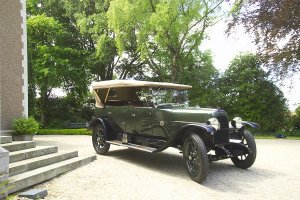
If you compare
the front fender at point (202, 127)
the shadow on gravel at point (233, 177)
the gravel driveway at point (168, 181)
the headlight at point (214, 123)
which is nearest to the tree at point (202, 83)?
the gravel driveway at point (168, 181)

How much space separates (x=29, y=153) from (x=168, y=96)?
3870 millimetres

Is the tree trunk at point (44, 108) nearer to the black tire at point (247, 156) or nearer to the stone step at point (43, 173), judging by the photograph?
the stone step at point (43, 173)

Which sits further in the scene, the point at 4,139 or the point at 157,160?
the point at 157,160

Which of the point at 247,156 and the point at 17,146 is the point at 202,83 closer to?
the point at 247,156

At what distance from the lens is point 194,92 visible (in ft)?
73.0

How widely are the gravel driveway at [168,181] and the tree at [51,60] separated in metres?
16.1

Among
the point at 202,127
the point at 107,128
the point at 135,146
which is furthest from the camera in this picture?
the point at 107,128

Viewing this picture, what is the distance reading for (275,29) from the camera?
15.3 meters

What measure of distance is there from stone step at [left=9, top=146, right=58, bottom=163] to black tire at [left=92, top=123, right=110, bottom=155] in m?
1.80

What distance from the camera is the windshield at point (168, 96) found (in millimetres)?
8727

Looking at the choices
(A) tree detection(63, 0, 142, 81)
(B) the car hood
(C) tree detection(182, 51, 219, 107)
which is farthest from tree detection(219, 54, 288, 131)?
(B) the car hood

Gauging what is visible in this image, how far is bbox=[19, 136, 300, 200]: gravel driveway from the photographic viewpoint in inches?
238

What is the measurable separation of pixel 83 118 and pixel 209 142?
2072 cm

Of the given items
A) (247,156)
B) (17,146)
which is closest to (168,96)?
(247,156)
